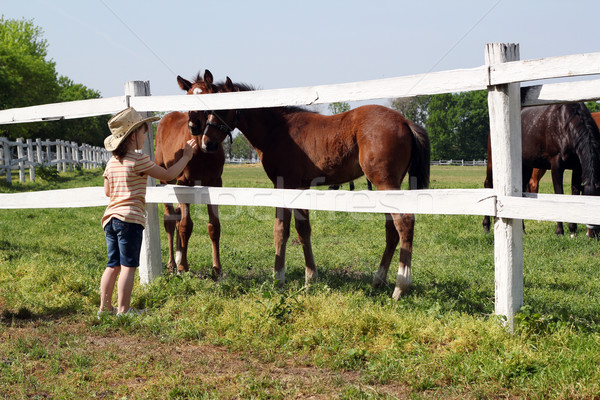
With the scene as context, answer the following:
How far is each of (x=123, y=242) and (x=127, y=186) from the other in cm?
48

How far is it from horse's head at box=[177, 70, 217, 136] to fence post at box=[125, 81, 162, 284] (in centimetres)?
47

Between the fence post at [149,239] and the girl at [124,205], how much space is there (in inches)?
32.5

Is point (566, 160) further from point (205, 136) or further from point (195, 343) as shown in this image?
point (195, 343)

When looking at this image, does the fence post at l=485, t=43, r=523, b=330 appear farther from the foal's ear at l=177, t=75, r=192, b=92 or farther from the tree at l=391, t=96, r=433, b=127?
the foal's ear at l=177, t=75, r=192, b=92

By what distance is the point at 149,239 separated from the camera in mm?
5211

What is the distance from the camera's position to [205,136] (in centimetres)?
530

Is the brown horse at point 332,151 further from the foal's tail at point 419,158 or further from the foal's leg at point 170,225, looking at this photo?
the foal's leg at point 170,225

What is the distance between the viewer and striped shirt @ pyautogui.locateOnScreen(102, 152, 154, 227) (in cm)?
422

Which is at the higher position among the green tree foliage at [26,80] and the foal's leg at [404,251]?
the green tree foliage at [26,80]

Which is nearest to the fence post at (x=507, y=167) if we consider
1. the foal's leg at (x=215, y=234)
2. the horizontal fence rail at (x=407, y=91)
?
the horizontal fence rail at (x=407, y=91)

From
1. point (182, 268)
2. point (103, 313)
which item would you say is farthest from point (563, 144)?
point (103, 313)

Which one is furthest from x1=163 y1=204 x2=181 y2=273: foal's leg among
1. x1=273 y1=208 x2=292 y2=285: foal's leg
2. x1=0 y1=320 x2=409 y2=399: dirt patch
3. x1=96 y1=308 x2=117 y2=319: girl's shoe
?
x1=0 y1=320 x2=409 y2=399: dirt patch

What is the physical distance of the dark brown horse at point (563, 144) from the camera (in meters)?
8.25

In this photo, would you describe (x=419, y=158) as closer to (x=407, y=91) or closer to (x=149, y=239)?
(x=407, y=91)
